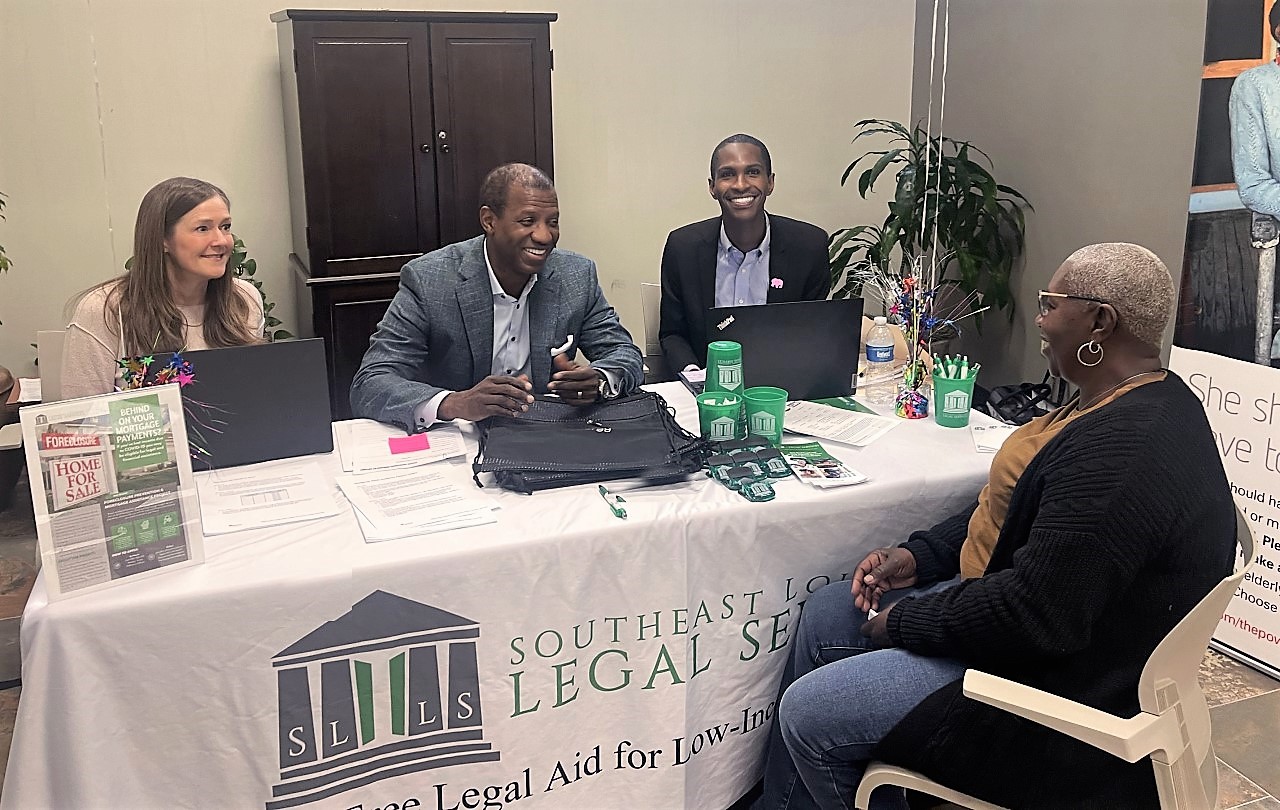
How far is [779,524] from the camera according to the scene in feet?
6.32

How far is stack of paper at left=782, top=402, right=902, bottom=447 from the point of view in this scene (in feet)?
7.47

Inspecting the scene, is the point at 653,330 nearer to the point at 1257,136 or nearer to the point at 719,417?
the point at 719,417

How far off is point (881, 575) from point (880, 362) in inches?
34.6

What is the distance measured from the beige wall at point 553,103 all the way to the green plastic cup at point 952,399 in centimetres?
231

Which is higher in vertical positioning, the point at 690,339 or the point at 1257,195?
→ the point at 1257,195

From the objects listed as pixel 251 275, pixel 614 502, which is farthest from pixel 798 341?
pixel 251 275

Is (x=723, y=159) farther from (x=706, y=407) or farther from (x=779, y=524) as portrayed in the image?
(x=779, y=524)

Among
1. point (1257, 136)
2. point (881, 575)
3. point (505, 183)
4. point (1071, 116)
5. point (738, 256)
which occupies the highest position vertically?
point (1071, 116)

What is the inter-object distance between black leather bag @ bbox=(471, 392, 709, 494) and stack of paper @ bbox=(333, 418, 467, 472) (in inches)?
3.6

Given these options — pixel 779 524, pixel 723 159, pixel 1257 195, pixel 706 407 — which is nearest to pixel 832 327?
pixel 706 407

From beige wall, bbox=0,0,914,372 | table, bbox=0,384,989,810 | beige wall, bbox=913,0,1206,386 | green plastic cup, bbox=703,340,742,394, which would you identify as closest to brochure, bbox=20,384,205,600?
table, bbox=0,384,989,810

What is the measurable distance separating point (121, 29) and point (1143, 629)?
3.82m

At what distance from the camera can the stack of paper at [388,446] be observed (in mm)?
2082

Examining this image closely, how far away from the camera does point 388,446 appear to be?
2.19m
